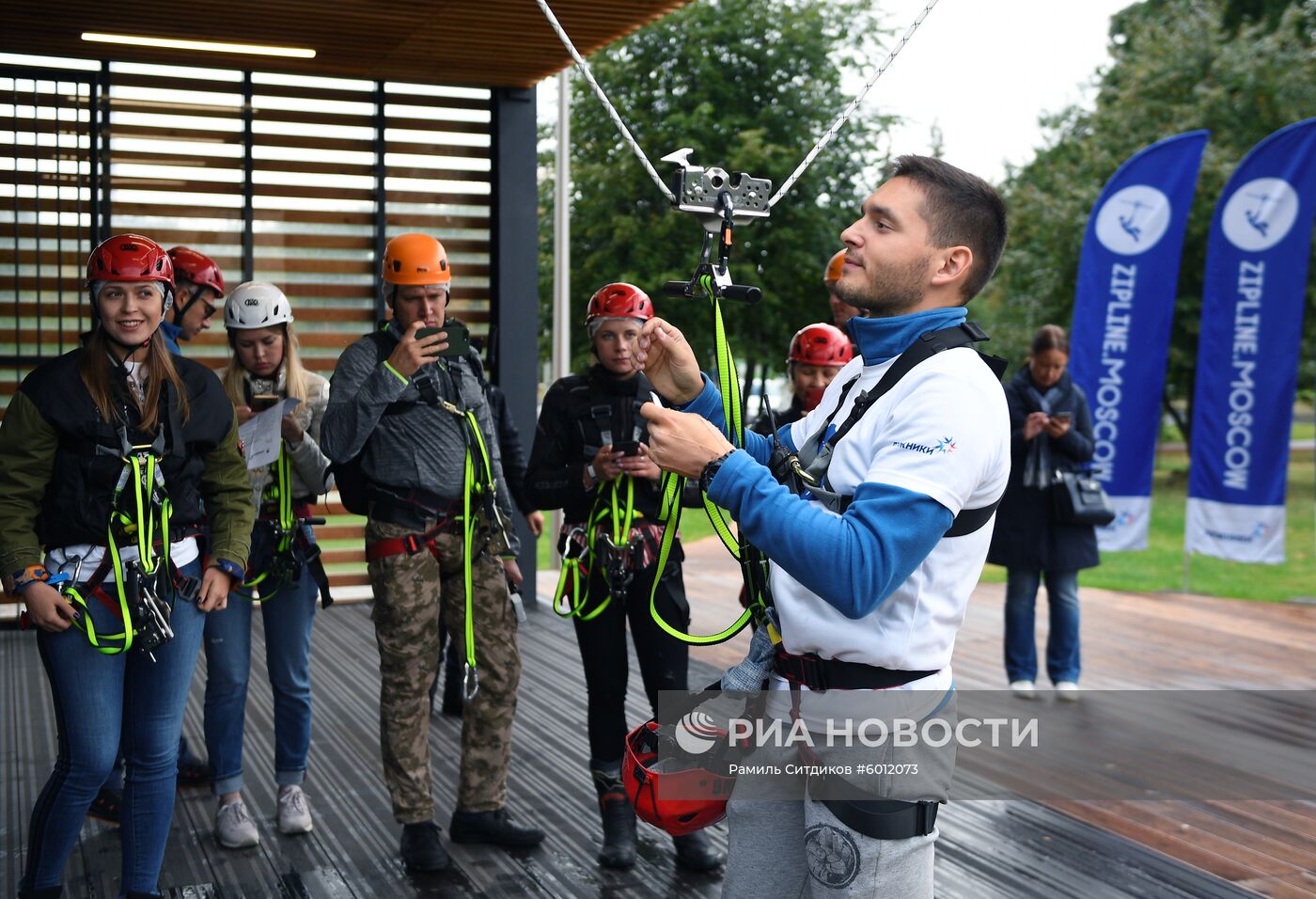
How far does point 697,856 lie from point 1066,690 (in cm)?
332

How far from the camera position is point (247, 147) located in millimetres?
8445

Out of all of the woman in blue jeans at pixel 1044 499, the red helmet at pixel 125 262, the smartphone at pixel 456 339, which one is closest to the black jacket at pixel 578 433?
the smartphone at pixel 456 339

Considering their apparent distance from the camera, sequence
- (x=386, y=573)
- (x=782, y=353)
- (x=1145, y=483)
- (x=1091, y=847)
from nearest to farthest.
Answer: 1. (x=386, y=573)
2. (x=1091, y=847)
3. (x=1145, y=483)
4. (x=782, y=353)

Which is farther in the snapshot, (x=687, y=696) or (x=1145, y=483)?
(x=1145, y=483)

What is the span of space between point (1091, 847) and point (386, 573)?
270cm

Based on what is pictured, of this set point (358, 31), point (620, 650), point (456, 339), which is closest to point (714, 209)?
point (456, 339)

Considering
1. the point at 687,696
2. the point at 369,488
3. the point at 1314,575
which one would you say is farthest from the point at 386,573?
the point at 1314,575

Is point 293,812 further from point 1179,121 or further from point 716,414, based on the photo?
point 1179,121

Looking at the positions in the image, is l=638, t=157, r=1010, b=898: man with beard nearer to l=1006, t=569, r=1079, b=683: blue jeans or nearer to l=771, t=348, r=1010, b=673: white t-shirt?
l=771, t=348, r=1010, b=673: white t-shirt

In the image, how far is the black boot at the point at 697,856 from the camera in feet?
13.5

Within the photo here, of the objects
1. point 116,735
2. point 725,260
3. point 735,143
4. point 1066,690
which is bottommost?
point 1066,690

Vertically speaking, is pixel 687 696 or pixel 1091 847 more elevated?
A: pixel 687 696

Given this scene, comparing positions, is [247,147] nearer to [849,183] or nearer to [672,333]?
[672,333]

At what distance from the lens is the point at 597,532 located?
4289mm
